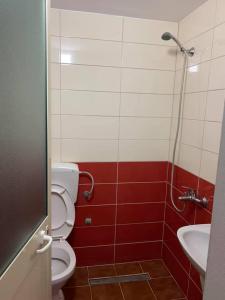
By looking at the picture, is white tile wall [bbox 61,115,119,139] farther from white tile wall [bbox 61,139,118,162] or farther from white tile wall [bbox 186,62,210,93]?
white tile wall [bbox 186,62,210,93]

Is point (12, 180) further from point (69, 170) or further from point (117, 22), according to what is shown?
point (117, 22)

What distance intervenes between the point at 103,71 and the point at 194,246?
4.82 ft

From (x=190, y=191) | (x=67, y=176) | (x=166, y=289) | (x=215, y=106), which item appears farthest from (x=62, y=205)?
(x=215, y=106)

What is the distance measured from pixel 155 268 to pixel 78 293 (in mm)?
766

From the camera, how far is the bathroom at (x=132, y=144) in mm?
1661

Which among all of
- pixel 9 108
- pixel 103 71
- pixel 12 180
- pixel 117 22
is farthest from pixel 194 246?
pixel 117 22

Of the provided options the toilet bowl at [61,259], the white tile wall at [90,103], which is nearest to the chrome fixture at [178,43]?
the white tile wall at [90,103]

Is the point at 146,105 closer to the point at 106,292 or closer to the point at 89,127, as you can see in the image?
the point at 89,127

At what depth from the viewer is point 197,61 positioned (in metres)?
1.77

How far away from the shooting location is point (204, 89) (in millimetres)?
1700

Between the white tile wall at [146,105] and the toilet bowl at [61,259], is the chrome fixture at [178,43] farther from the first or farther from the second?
the toilet bowl at [61,259]

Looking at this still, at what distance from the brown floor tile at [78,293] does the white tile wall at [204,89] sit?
51.6 inches

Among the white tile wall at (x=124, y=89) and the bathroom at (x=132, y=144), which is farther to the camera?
the white tile wall at (x=124, y=89)

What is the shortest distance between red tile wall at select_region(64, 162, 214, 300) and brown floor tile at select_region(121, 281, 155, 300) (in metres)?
0.28
